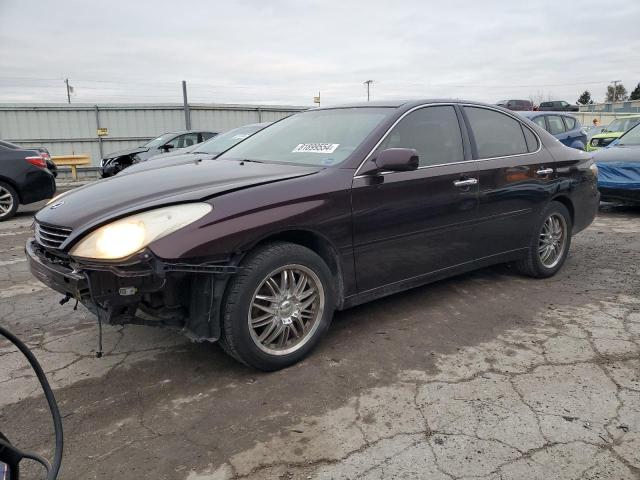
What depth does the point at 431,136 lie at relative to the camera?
387cm

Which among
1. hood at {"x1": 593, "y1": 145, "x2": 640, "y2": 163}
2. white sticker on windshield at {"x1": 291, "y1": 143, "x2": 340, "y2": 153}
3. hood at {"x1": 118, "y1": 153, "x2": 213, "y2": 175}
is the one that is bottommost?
hood at {"x1": 593, "y1": 145, "x2": 640, "y2": 163}

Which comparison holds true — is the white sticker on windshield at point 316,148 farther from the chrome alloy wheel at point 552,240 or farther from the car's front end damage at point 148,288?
the chrome alloy wheel at point 552,240

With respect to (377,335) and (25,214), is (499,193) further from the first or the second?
(25,214)

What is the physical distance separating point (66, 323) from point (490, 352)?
9.73 ft

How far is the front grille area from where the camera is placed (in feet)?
9.23

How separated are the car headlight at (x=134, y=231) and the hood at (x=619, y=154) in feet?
24.1

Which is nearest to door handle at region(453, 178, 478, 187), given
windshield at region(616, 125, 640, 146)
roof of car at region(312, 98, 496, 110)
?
roof of car at region(312, 98, 496, 110)

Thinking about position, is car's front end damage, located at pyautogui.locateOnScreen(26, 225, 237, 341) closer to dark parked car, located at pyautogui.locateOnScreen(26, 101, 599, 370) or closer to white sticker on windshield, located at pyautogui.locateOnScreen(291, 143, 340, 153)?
dark parked car, located at pyautogui.locateOnScreen(26, 101, 599, 370)

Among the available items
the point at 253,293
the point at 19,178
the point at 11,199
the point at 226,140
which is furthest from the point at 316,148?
the point at 11,199

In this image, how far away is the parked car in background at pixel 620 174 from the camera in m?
7.68

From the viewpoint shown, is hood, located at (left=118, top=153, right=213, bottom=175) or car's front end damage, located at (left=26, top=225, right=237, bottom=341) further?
hood, located at (left=118, top=153, right=213, bottom=175)

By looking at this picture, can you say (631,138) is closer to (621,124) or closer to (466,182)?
(466,182)

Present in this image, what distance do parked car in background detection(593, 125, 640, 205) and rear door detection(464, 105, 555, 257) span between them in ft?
13.0

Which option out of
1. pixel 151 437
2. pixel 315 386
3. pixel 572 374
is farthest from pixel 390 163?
pixel 151 437
